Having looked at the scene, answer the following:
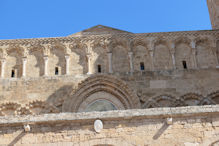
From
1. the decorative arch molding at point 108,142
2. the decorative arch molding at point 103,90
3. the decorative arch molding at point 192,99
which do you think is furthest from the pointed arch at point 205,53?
the decorative arch molding at point 108,142

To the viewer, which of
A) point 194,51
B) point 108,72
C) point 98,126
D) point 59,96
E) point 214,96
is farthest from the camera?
point 194,51

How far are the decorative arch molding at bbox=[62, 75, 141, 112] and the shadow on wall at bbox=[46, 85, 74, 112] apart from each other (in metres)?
0.20

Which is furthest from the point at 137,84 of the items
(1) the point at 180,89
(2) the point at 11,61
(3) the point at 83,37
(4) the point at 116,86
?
(2) the point at 11,61

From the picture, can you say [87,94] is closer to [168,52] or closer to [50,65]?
[50,65]

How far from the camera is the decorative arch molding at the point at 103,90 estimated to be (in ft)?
48.0

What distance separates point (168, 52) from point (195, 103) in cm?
282

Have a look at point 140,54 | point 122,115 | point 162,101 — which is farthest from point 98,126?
point 140,54

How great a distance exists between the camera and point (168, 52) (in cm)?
1622

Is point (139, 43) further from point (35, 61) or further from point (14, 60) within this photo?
Answer: point (14, 60)

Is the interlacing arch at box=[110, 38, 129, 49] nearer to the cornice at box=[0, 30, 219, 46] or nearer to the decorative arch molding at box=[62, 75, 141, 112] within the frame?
the cornice at box=[0, 30, 219, 46]

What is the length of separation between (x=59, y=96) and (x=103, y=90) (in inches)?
75.6

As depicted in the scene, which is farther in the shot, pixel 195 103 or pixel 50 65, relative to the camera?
pixel 50 65

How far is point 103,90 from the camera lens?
15391 mm

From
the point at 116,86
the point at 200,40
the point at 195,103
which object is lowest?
the point at 195,103
